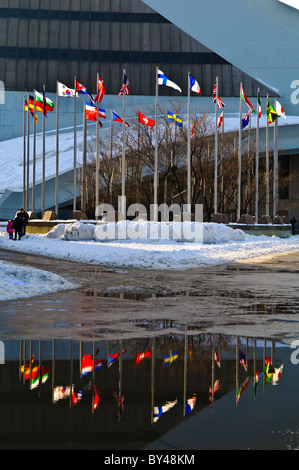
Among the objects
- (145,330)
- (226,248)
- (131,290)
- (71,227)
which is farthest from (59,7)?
(145,330)

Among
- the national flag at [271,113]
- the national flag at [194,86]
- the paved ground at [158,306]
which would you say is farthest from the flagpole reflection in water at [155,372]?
the national flag at [271,113]

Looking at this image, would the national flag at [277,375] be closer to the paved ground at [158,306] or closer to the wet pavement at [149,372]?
the wet pavement at [149,372]

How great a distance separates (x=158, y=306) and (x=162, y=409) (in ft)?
23.1

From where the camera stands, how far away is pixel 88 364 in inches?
301

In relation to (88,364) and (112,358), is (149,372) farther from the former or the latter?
(112,358)

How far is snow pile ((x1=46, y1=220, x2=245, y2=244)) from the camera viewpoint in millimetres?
35906

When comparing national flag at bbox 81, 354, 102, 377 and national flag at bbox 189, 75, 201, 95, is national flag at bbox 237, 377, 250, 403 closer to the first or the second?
national flag at bbox 81, 354, 102, 377

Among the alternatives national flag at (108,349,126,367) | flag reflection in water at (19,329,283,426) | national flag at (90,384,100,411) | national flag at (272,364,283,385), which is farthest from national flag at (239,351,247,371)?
national flag at (90,384,100,411)

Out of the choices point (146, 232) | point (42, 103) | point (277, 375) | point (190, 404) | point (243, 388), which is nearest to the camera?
point (190, 404)

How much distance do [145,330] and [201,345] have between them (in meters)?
1.29

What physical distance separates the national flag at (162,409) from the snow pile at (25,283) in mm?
7711

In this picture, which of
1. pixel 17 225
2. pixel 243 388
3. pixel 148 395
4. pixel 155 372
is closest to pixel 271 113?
pixel 17 225

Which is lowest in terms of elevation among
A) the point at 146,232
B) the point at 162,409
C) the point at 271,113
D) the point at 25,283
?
the point at 162,409

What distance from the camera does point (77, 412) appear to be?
5.71 m
